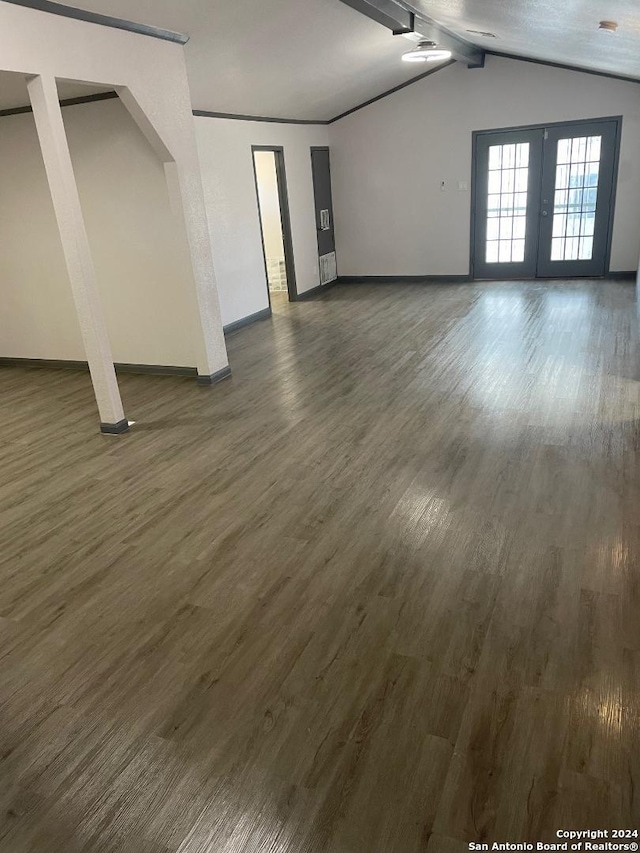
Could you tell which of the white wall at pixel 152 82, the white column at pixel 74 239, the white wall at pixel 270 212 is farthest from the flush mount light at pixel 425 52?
the white column at pixel 74 239

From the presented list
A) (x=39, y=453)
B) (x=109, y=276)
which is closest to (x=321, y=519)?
(x=39, y=453)

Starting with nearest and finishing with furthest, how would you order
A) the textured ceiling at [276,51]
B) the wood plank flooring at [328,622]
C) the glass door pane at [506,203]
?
the wood plank flooring at [328,622]
the textured ceiling at [276,51]
the glass door pane at [506,203]

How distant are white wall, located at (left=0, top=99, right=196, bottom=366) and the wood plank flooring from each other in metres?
1.32

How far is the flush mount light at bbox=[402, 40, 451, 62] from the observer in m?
6.66

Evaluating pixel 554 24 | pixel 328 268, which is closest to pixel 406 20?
pixel 554 24

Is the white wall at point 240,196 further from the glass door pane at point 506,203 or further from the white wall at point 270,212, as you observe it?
the glass door pane at point 506,203

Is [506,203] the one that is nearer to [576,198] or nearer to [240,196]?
[576,198]

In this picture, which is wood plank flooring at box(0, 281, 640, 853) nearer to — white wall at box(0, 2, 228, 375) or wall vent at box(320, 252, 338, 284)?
white wall at box(0, 2, 228, 375)

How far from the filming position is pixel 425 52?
678 centimetres

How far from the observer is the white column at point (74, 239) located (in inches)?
153

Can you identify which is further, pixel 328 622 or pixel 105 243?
pixel 105 243

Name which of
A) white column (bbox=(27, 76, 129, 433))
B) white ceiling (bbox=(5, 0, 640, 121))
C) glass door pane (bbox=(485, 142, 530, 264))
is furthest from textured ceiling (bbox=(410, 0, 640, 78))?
white column (bbox=(27, 76, 129, 433))

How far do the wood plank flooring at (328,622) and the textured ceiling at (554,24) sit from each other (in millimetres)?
2405

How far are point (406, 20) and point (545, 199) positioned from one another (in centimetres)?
407
